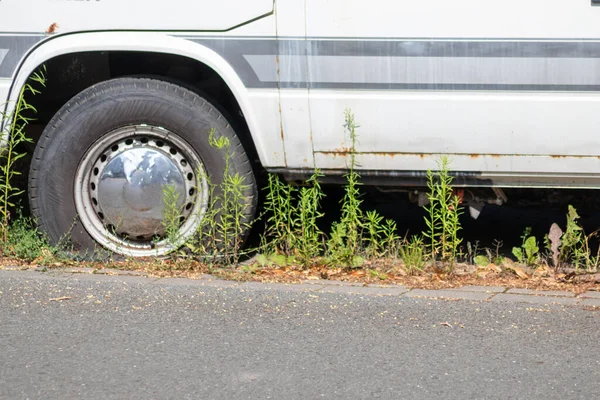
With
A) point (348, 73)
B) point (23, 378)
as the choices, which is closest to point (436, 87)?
point (348, 73)

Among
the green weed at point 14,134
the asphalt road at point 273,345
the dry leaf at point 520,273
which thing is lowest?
the asphalt road at point 273,345

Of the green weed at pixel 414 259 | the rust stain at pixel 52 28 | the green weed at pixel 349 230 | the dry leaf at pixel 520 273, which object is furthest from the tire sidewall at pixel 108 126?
the dry leaf at pixel 520 273

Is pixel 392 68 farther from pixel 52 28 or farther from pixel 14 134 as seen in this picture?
pixel 14 134

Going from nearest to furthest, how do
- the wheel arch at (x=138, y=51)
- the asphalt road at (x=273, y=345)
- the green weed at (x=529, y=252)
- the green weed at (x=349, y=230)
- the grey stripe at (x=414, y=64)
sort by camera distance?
the asphalt road at (x=273, y=345), the grey stripe at (x=414, y=64), the wheel arch at (x=138, y=51), the green weed at (x=349, y=230), the green weed at (x=529, y=252)

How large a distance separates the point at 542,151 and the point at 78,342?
246 centimetres

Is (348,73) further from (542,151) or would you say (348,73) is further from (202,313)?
(202,313)

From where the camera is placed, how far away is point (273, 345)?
409 centimetres

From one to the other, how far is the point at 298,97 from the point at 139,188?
0.97 meters

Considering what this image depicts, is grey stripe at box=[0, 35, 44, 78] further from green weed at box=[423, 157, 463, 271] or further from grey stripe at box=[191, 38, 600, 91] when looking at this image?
green weed at box=[423, 157, 463, 271]

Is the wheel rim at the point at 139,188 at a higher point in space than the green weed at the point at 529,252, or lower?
higher

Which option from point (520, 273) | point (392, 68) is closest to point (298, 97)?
point (392, 68)

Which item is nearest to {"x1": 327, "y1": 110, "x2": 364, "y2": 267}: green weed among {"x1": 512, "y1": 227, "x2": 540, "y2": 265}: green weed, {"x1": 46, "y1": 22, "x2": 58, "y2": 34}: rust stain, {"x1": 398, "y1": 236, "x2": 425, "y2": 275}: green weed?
{"x1": 398, "y1": 236, "x2": 425, "y2": 275}: green weed

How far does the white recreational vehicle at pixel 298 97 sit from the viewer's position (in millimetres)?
5008

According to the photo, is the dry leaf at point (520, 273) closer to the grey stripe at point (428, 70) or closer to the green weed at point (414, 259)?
the green weed at point (414, 259)
